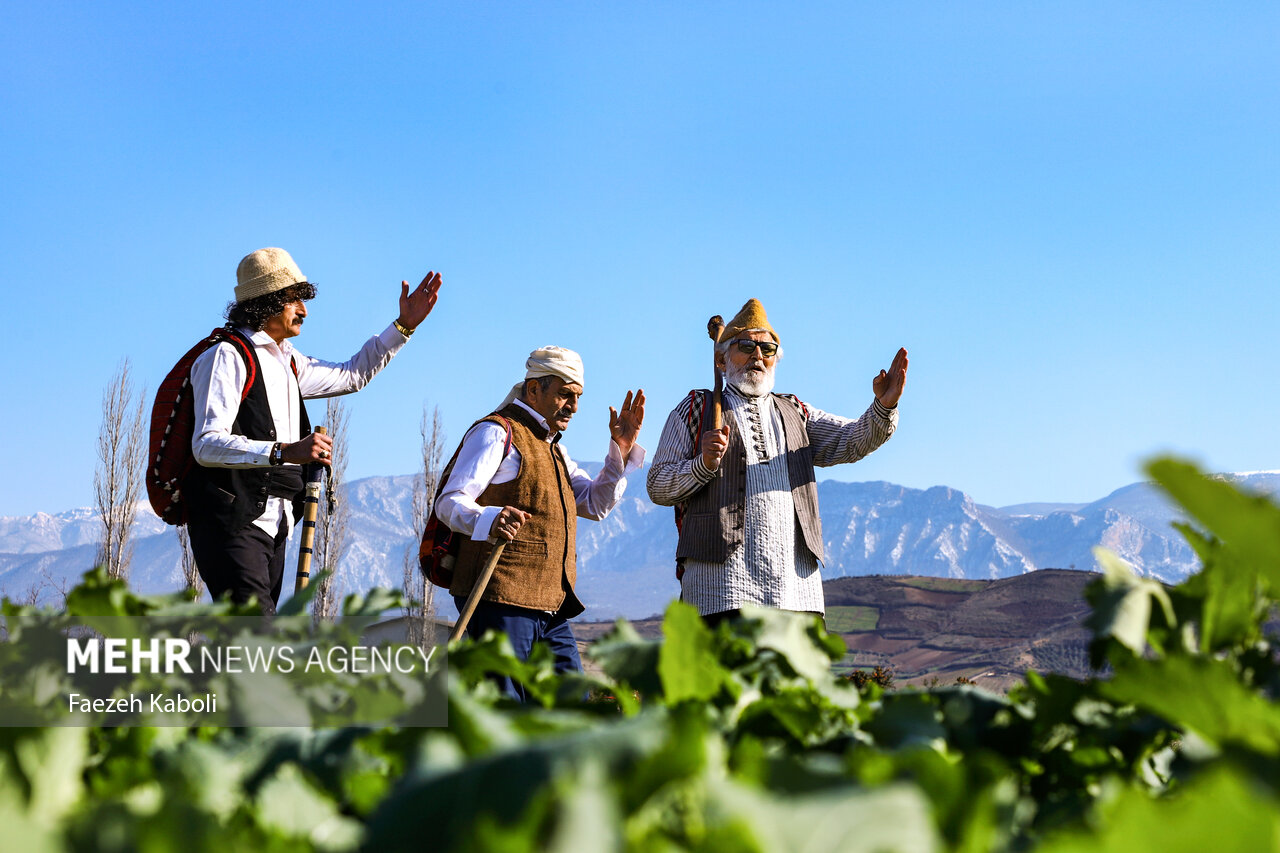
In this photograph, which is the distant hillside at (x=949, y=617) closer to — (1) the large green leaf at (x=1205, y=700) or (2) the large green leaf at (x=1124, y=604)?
(2) the large green leaf at (x=1124, y=604)

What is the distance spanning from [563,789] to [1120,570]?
2.04ft

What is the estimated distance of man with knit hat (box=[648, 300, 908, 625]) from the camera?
3990 millimetres

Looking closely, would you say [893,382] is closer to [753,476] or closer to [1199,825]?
[753,476]

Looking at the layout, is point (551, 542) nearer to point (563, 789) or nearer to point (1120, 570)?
point (1120, 570)

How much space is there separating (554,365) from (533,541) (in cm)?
68

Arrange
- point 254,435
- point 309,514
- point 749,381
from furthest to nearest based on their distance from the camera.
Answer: point 749,381
point 254,435
point 309,514

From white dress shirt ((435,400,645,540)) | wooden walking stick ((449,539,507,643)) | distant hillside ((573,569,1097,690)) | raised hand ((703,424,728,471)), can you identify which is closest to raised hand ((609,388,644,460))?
white dress shirt ((435,400,645,540))

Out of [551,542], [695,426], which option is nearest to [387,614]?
[551,542]

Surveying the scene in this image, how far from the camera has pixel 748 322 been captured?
4441 millimetres

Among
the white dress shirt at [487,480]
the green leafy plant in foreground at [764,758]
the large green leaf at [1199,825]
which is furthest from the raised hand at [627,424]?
the large green leaf at [1199,825]

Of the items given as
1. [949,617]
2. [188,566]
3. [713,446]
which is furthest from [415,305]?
[949,617]

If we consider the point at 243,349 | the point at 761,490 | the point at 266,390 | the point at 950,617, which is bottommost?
the point at 950,617

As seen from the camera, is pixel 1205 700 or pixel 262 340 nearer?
pixel 1205 700

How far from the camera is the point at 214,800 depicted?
25.8 inches
